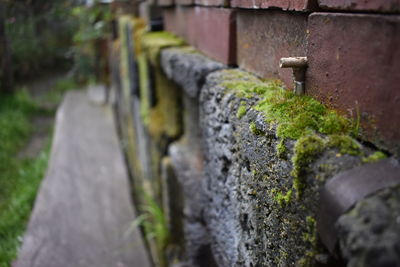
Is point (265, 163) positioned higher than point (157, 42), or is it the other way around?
point (157, 42)

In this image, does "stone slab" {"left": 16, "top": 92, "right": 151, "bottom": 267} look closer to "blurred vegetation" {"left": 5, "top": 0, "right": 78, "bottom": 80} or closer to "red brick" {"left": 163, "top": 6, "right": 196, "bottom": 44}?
"red brick" {"left": 163, "top": 6, "right": 196, "bottom": 44}

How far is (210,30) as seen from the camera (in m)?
1.41

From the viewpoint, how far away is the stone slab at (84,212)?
2.10 meters

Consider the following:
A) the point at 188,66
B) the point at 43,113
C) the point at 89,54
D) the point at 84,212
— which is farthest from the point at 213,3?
the point at 43,113

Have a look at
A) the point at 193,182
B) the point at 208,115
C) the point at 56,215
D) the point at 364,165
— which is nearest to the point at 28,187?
the point at 56,215

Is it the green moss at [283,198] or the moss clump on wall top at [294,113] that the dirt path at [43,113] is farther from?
the green moss at [283,198]

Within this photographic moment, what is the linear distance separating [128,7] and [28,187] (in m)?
1.91

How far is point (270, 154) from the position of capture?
733 mm

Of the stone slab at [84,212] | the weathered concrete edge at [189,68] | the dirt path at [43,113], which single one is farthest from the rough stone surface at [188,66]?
the dirt path at [43,113]

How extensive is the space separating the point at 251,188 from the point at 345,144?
0.98 ft

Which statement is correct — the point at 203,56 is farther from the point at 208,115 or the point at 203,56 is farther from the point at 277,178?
the point at 277,178

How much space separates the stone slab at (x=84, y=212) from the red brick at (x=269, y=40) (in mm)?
1437

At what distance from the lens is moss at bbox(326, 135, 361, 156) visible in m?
0.58

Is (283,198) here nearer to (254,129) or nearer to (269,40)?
(254,129)
